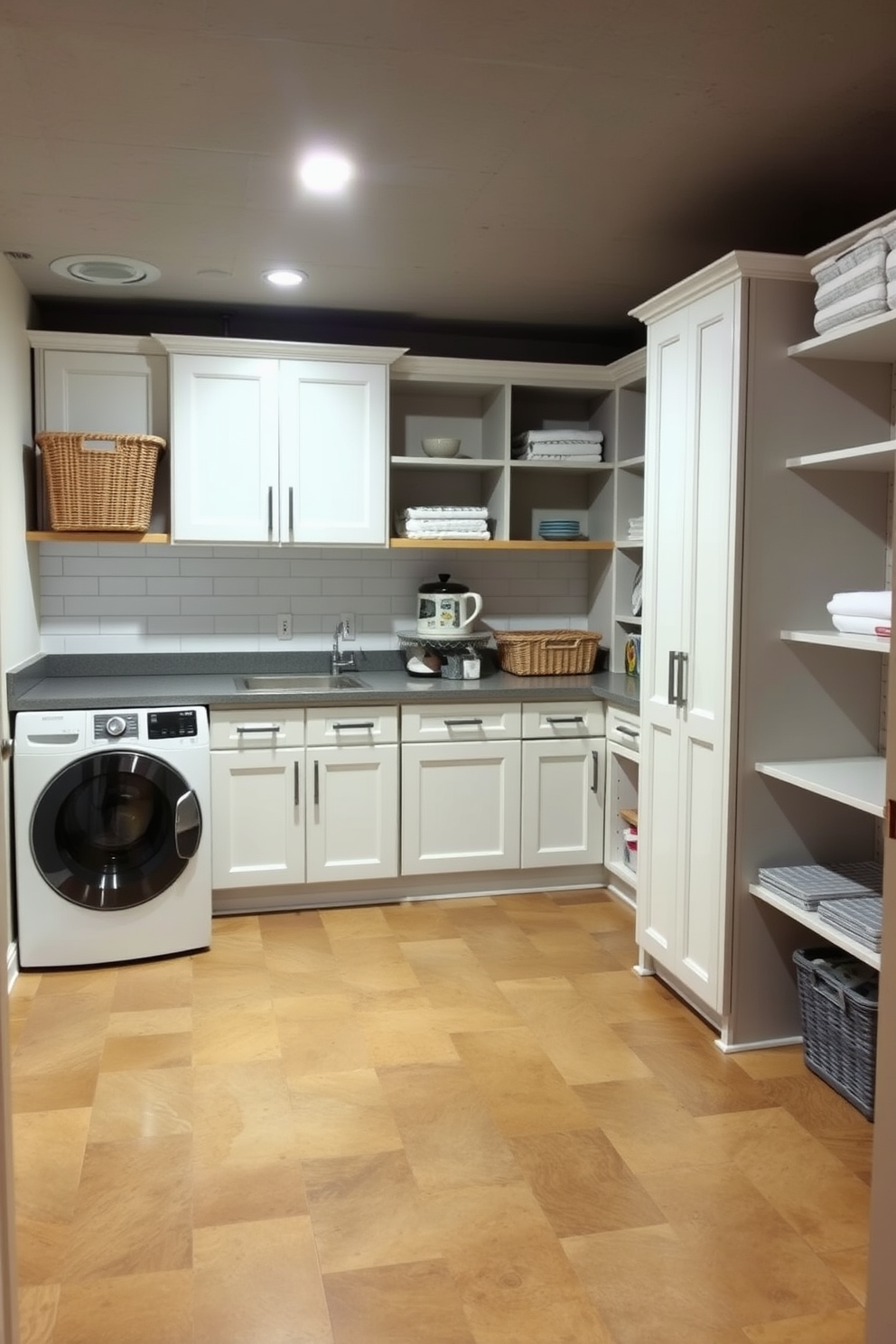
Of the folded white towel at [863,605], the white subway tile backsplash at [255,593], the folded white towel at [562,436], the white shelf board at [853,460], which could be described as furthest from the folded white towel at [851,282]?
the white subway tile backsplash at [255,593]

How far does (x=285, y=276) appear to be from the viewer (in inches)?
151

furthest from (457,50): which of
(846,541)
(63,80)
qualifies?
(846,541)

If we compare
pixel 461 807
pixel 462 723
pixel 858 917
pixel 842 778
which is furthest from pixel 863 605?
pixel 461 807

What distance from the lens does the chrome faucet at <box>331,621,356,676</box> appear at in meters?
4.63

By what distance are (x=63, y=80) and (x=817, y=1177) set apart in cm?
295

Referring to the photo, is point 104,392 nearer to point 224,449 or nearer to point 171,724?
point 224,449

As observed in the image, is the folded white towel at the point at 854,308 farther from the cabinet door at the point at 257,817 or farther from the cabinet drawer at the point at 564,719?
the cabinet door at the point at 257,817

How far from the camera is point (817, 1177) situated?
7.89ft

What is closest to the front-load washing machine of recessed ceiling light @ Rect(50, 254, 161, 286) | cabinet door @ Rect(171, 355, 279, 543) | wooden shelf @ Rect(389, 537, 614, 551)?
cabinet door @ Rect(171, 355, 279, 543)

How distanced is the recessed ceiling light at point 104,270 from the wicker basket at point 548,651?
6.57 ft

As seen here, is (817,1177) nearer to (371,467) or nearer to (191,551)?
(371,467)

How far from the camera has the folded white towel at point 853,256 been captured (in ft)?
7.93

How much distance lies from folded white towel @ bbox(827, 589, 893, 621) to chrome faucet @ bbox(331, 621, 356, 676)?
7.88 ft

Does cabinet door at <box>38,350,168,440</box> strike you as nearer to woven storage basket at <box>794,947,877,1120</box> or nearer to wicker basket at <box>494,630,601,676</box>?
wicker basket at <box>494,630,601,676</box>
